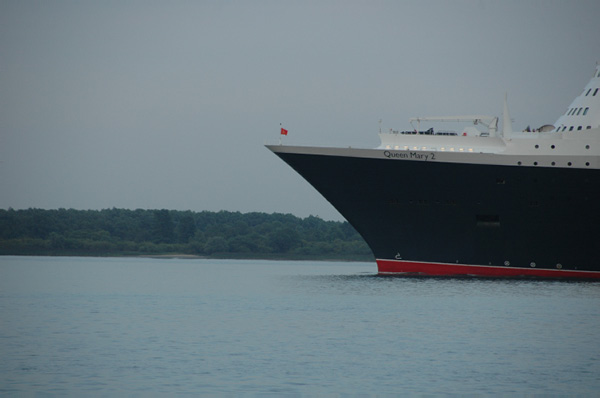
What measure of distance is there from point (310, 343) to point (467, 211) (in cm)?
A: 2527

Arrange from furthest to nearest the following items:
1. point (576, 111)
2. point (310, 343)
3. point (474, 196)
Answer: point (576, 111) → point (474, 196) → point (310, 343)

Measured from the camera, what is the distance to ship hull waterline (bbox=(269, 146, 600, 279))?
5188 centimetres

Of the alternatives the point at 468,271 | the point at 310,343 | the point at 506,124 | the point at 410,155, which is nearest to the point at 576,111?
the point at 506,124

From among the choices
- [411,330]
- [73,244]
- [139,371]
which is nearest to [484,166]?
[411,330]

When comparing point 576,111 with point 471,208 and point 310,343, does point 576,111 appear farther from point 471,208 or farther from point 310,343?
point 310,343

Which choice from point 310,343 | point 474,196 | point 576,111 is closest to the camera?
point 310,343

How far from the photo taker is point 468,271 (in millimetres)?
54062

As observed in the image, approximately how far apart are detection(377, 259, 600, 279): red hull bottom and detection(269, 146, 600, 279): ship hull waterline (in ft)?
0.21

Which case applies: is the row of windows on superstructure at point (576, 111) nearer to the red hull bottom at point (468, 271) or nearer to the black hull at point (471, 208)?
the black hull at point (471, 208)

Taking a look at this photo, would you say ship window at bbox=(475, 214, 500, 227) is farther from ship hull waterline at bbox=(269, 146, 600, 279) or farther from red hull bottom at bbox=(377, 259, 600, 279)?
red hull bottom at bbox=(377, 259, 600, 279)

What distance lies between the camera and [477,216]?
5312 centimetres

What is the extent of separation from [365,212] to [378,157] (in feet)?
12.5

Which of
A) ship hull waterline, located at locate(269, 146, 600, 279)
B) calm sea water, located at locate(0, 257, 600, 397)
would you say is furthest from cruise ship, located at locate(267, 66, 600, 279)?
calm sea water, located at locate(0, 257, 600, 397)

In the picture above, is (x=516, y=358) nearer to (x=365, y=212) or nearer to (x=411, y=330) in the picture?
(x=411, y=330)
